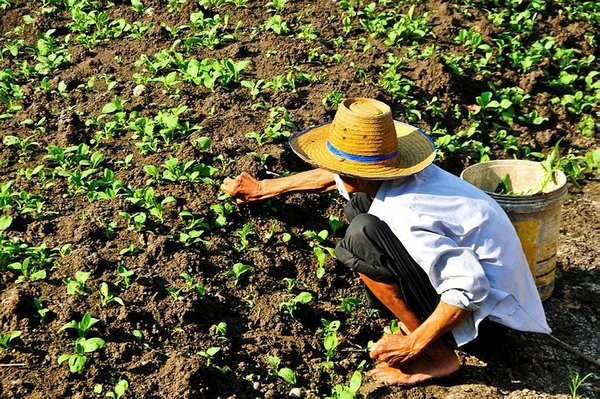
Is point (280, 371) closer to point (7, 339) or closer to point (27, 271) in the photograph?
point (7, 339)

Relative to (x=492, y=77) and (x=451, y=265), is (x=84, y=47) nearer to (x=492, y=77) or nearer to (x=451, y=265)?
(x=492, y=77)

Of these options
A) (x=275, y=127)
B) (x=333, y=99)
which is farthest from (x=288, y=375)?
(x=333, y=99)

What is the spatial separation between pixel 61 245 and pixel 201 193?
2.68ft

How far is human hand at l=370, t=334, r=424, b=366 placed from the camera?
3.92 m

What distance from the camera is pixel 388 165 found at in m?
3.78

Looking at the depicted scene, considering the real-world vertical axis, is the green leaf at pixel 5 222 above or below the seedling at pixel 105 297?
above

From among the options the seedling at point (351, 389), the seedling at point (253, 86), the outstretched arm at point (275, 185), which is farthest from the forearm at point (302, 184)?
the seedling at point (253, 86)

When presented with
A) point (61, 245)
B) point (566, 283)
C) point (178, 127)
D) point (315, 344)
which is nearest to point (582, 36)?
point (566, 283)

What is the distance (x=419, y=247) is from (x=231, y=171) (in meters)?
1.56

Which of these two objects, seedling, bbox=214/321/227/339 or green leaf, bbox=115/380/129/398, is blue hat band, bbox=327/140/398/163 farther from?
green leaf, bbox=115/380/129/398

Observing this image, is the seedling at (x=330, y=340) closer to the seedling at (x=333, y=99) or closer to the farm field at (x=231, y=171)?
the farm field at (x=231, y=171)

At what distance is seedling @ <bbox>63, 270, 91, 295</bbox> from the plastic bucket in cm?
202

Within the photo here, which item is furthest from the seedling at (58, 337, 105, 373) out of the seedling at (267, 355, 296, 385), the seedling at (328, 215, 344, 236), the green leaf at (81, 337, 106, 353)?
the seedling at (328, 215, 344, 236)

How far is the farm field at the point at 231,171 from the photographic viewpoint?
400 centimetres
